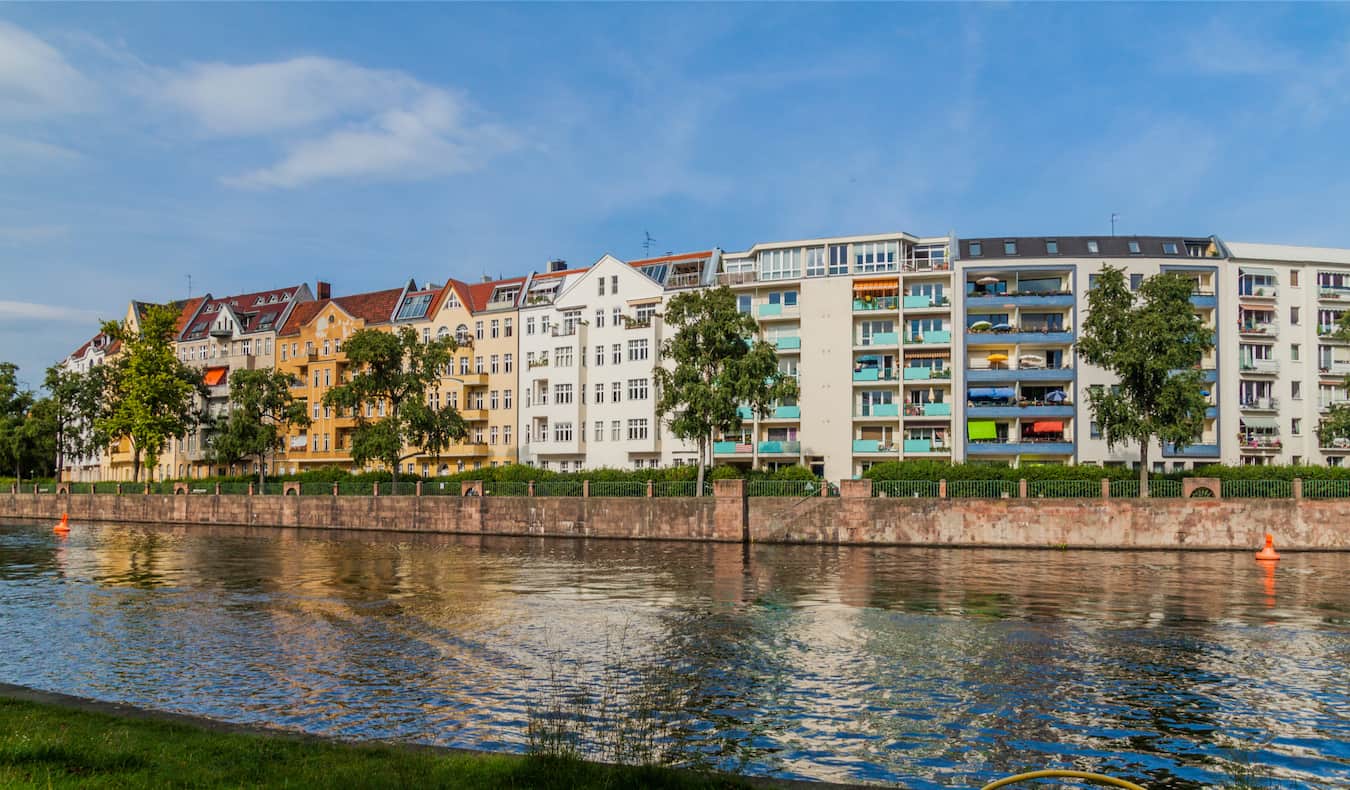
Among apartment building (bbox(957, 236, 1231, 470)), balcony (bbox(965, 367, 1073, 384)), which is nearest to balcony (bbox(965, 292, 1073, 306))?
apartment building (bbox(957, 236, 1231, 470))

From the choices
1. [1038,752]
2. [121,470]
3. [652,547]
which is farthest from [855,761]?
[121,470]

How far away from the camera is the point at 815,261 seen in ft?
299

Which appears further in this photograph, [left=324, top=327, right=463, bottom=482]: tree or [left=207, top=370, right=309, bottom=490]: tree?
[left=207, top=370, right=309, bottom=490]: tree

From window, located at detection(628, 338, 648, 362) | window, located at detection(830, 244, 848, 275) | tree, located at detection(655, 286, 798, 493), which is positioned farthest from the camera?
window, located at detection(628, 338, 648, 362)

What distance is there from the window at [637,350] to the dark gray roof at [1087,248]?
28.4 m

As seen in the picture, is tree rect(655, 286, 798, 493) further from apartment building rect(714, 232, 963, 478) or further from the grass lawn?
the grass lawn

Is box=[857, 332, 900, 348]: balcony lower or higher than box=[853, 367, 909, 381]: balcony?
higher

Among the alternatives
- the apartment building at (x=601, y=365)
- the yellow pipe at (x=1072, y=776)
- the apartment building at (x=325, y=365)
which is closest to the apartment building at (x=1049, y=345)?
the apartment building at (x=601, y=365)

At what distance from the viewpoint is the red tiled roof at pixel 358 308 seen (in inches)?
4464

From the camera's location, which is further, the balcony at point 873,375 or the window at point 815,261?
the window at point 815,261

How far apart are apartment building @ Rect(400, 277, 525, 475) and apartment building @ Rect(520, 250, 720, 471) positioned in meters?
2.01

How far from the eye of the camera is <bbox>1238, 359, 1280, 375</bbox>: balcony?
85.4 meters

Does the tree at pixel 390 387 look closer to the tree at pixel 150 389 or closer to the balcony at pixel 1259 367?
the tree at pixel 150 389

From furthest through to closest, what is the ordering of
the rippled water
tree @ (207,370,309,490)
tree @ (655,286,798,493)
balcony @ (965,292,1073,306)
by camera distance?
tree @ (207,370,309,490) → balcony @ (965,292,1073,306) → tree @ (655,286,798,493) → the rippled water
